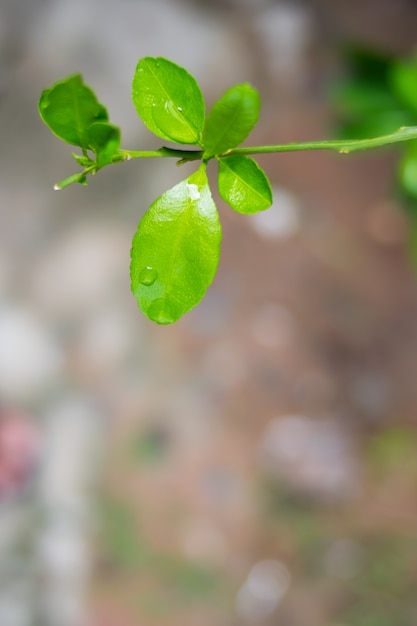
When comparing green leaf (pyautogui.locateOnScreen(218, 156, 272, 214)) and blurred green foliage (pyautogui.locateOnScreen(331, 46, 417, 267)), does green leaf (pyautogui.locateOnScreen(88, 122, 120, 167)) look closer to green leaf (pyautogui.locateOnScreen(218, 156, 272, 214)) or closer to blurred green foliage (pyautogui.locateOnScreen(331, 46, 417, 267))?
green leaf (pyautogui.locateOnScreen(218, 156, 272, 214))

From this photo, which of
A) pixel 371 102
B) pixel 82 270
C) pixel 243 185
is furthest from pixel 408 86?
pixel 82 270

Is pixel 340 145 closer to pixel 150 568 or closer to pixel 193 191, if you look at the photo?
pixel 193 191

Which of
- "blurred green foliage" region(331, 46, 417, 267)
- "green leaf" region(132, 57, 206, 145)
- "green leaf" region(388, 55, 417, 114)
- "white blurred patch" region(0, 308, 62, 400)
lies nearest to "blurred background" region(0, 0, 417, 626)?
"white blurred patch" region(0, 308, 62, 400)

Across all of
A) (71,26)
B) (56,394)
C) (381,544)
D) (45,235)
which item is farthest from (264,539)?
(71,26)

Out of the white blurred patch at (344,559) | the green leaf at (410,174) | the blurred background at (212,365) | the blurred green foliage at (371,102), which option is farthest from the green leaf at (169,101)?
the white blurred patch at (344,559)

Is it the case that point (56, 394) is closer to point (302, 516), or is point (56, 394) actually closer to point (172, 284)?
point (302, 516)

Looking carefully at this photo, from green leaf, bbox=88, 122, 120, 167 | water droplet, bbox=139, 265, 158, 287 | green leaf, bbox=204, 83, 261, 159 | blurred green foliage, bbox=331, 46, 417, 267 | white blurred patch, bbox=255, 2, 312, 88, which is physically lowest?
water droplet, bbox=139, 265, 158, 287

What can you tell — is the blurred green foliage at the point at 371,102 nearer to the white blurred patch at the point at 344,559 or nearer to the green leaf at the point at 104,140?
the white blurred patch at the point at 344,559
